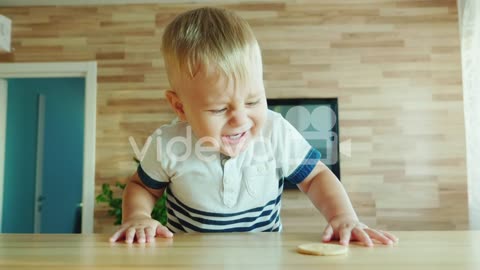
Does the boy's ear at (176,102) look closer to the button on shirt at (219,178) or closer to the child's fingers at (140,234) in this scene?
the button on shirt at (219,178)

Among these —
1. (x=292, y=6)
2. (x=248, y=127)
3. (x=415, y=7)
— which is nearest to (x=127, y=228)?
(x=248, y=127)

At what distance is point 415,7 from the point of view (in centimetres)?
408

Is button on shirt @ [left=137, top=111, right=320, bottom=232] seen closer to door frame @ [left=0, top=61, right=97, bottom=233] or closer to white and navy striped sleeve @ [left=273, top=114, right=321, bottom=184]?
white and navy striped sleeve @ [left=273, top=114, right=321, bottom=184]

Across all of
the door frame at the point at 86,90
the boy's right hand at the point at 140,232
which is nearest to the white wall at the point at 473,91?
the boy's right hand at the point at 140,232

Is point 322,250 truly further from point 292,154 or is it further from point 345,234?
point 292,154

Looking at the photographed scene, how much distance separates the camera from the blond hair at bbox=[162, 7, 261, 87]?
2.43 ft

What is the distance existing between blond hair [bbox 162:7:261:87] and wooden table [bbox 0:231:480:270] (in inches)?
11.4

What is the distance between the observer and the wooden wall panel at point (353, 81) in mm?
3932

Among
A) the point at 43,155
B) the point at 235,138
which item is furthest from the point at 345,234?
the point at 43,155

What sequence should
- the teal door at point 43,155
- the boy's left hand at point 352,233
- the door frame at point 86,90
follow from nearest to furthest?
the boy's left hand at point 352,233
the door frame at point 86,90
the teal door at point 43,155

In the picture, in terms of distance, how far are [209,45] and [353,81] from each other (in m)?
3.46

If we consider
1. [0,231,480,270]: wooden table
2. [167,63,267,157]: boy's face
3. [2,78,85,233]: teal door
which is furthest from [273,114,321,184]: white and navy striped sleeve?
[2,78,85,233]: teal door

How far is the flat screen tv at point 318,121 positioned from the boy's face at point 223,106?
9.98ft

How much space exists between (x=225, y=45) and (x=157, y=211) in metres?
2.86
